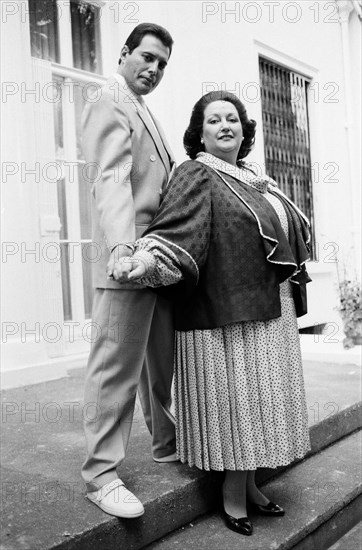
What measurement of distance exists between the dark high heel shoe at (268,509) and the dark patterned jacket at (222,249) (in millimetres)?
769

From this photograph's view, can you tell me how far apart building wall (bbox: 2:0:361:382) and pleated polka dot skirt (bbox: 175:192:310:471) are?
1.97m

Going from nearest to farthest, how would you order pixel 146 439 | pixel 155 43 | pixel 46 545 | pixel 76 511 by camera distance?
pixel 46 545
pixel 76 511
pixel 155 43
pixel 146 439

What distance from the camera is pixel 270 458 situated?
2.04 metres

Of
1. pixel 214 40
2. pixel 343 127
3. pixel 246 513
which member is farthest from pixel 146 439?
pixel 343 127

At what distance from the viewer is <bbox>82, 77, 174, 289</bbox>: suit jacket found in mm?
1906

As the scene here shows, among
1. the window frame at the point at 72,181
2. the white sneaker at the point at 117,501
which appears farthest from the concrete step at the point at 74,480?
the window frame at the point at 72,181

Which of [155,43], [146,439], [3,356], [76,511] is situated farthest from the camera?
[3,356]

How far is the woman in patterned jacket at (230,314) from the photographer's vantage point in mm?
2010

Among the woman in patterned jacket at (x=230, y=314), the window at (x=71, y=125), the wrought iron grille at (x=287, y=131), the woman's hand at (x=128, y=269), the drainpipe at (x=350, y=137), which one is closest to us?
the woman's hand at (x=128, y=269)

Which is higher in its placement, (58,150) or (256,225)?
(58,150)

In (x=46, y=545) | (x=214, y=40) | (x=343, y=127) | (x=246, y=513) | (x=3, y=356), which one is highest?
Result: (x=214, y=40)

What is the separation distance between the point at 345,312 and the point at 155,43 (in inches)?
128

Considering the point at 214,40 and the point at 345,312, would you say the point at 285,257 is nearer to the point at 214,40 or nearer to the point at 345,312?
the point at 345,312

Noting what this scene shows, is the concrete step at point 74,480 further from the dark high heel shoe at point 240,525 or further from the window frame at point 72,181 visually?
the window frame at point 72,181
